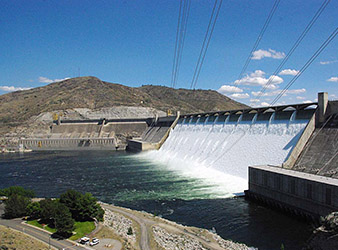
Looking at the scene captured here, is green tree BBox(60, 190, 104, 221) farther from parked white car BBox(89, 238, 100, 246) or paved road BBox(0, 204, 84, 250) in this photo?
parked white car BBox(89, 238, 100, 246)

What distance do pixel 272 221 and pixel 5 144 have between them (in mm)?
86325

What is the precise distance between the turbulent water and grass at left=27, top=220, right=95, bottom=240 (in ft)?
18.5

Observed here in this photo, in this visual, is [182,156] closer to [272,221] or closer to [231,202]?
[231,202]

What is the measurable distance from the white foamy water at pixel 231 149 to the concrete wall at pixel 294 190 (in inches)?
127

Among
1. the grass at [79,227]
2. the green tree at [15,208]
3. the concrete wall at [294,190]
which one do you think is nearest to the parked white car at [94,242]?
the grass at [79,227]

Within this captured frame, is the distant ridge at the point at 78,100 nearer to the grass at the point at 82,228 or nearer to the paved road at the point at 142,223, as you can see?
the paved road at the point at 142,223

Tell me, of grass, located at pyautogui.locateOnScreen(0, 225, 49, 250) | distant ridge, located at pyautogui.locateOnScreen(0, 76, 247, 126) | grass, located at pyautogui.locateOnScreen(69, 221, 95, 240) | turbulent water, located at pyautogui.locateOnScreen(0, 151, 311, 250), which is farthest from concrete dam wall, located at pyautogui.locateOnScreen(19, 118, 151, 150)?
grass, located at pyautogui.locateOnScreen(0, 225, 49, 250)

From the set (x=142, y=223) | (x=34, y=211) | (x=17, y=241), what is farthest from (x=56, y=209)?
(x=142, y=223)

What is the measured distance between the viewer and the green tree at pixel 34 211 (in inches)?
866

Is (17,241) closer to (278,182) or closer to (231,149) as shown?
(278,182)

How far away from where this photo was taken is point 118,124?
91.1 m

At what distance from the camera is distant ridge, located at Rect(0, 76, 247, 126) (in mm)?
117562

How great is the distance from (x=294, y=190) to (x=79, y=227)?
15487 mm

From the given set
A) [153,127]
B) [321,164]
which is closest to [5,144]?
[153,127]
